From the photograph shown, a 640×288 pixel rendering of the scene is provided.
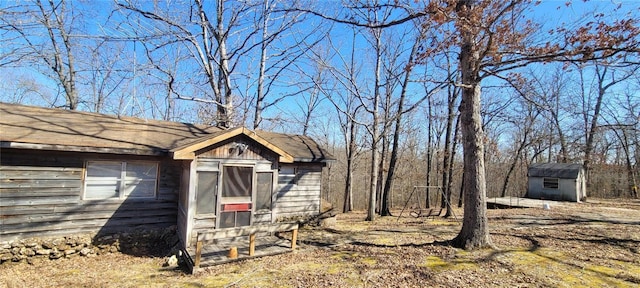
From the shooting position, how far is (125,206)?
328 inches

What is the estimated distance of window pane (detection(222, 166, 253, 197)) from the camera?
8.51m

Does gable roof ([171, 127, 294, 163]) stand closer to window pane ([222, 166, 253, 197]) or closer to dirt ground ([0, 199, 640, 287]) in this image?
window pane ([222, 166, 253, 197])

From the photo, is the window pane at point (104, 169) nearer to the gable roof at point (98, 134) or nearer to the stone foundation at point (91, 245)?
the gable roof at point (98, 134)

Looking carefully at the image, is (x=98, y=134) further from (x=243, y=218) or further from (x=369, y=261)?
(x=369, y=261)

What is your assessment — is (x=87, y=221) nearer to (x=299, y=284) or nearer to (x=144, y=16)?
(x=299, y=284)

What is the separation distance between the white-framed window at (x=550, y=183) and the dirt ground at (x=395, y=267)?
1489cm

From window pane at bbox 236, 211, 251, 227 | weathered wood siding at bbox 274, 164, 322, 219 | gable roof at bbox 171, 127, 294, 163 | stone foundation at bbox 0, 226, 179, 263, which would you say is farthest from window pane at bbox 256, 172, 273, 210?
stone foundation at bbox 0, 226, 179, 263

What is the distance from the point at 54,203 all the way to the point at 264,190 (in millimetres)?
5147

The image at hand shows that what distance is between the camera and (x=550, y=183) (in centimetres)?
2220

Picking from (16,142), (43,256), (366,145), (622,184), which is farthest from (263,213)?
(622,184)

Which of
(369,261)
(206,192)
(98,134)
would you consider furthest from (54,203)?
(369,261)

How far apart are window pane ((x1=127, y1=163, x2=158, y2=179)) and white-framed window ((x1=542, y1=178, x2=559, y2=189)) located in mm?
25272

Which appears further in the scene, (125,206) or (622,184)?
(622,184)

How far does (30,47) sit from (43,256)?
7087 mm
